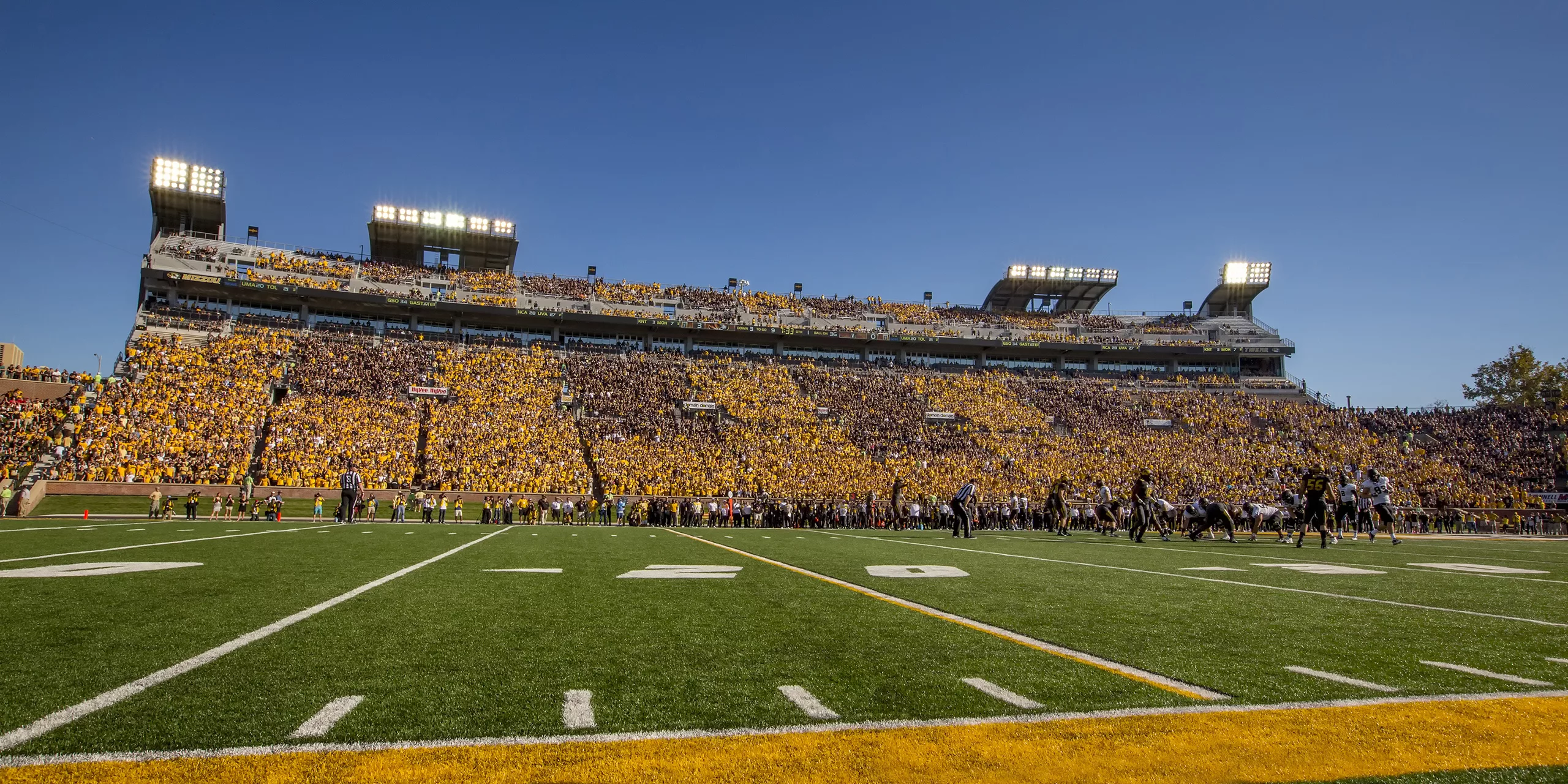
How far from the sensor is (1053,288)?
217 feet

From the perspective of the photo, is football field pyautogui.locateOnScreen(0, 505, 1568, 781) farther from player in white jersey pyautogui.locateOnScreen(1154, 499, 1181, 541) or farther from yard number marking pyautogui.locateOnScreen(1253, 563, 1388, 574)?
player in white jersey pyautogui.locateOnScreen(1154, 499, 1181, 541)

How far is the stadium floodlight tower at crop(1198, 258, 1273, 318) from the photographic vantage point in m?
64.3

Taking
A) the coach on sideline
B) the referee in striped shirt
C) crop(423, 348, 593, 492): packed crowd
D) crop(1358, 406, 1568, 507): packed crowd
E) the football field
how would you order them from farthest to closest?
crop(1358, 406, 1568, 507): packed crowd < crop(423, 348, 593, 492): packed crowd < the coach on sideline < the referee in striped shirt < the football field

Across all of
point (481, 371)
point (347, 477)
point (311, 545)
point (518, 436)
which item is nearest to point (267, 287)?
point (481, 371)

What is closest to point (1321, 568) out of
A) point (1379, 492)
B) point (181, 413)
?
point (1379, 492)

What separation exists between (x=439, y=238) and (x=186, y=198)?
15040 millimetres

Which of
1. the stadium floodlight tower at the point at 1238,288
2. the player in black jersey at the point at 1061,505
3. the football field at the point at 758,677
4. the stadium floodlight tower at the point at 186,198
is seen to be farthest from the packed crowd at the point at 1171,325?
the stadium floodlight tower at the point at 186,198

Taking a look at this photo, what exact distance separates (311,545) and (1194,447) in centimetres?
4789

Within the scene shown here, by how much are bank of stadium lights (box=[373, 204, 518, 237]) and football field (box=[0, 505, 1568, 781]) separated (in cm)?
5195

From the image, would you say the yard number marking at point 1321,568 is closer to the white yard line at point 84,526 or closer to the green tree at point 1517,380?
the white yard line at point 84,526

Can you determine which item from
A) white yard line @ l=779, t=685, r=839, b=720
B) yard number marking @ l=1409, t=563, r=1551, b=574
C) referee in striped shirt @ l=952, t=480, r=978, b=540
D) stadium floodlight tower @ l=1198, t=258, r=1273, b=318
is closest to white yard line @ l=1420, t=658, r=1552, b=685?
white yard line @ l=779, t=685, r=839, b=720

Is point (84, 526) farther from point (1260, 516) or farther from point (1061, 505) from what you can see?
point (1260, 516)

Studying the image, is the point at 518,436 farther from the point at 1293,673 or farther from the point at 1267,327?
the point at 1267,327

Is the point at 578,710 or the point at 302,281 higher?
the point at 302,281
